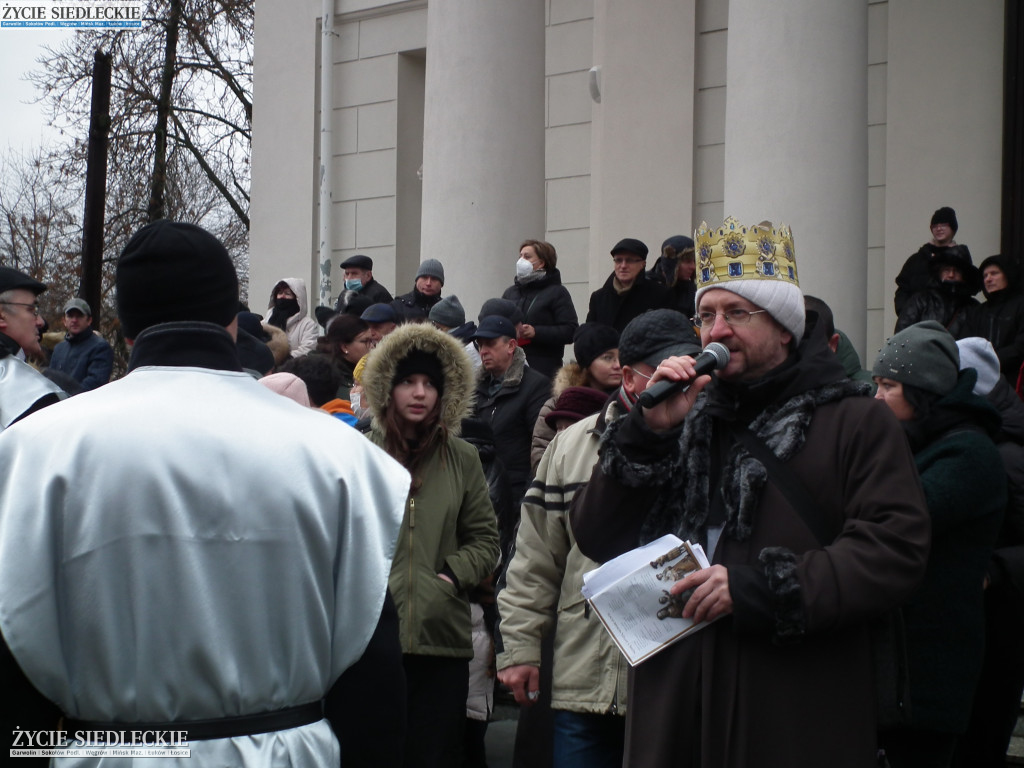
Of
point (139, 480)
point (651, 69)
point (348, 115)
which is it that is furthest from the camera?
point (348, 115)

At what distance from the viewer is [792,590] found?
8.60 feet

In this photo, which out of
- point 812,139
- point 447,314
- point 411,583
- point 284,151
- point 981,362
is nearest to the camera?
point 411,583

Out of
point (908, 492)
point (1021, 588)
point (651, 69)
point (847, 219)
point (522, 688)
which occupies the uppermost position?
point (651, 69)

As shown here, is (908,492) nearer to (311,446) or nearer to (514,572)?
(311,446)

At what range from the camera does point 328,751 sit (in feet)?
6.88

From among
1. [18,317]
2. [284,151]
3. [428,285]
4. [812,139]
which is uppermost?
[284,151]

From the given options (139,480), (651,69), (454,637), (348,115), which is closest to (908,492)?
(139,480)

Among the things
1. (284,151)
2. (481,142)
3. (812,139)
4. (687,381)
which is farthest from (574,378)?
(284,151)

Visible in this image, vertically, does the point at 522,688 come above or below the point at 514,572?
below

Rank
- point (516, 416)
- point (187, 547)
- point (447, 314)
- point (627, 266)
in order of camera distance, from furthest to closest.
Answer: point (627, 266) → point (447, 314) → point (516, 416) → point (187, 547)

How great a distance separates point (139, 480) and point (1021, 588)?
3.34m

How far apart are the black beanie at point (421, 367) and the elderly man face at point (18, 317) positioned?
1.38m

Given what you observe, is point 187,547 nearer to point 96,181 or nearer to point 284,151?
point 284,151

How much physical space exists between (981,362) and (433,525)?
2131 mm
